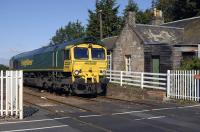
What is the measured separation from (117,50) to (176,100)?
50.4 feet

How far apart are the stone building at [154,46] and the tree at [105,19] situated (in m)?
28.1

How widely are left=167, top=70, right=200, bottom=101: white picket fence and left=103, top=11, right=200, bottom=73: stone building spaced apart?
21.9ft

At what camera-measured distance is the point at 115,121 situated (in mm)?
13828

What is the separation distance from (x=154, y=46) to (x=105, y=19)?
123 ft

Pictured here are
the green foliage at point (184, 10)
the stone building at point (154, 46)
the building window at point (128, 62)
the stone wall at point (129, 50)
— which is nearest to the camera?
the stone building at point (154, 46)

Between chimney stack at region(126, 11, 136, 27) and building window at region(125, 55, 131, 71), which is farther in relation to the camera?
building window at region(125, 55, 131, 71)

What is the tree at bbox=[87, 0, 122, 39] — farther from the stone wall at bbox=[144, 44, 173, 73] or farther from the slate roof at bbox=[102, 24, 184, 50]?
the stone wall at bbox=[144, 44, 173, 73]

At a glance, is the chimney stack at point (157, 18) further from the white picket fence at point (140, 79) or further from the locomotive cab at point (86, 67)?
the locomotive cab at point (86, 67)

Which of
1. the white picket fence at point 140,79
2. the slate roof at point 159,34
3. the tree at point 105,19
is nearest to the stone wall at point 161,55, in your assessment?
the slate roof at point 159,34

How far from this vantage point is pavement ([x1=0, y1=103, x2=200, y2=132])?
484 inches

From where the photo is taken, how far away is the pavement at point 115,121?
12.3m

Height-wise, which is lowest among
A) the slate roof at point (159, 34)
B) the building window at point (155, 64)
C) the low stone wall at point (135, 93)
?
the low stone wall at point (135, 93)

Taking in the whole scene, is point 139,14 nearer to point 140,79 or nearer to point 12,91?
point 140,79

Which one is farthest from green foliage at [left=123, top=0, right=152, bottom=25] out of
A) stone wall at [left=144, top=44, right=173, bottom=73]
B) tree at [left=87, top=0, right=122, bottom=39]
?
stone wall at [left=144, top=44, right=173, bottom=73]
